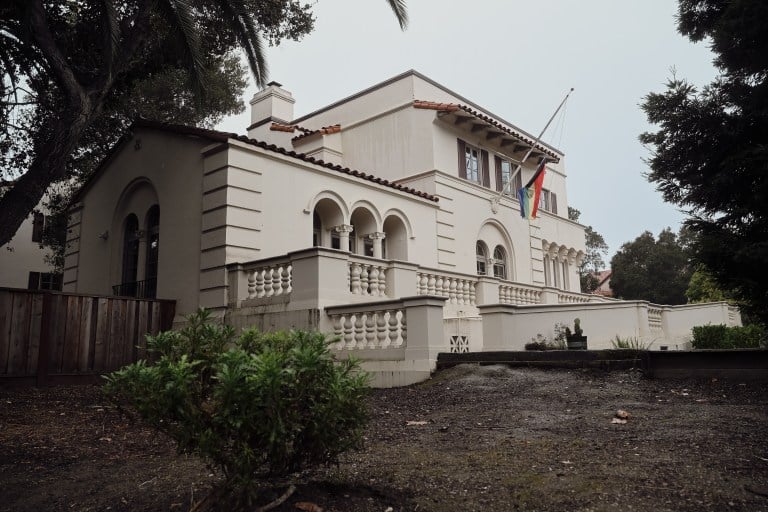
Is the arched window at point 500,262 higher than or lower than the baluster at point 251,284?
higher

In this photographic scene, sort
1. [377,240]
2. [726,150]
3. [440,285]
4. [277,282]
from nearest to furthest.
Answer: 1. [726,150]
2. [277,282]
3. [440,285]
4. [377,240]

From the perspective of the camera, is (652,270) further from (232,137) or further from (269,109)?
(232,137)

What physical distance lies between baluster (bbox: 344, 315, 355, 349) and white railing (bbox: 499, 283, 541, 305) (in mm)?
6510

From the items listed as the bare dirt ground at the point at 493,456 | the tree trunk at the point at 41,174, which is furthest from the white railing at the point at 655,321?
the tree trunk at the point at 41,174

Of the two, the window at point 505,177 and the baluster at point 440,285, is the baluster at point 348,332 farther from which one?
the window at point 505,177

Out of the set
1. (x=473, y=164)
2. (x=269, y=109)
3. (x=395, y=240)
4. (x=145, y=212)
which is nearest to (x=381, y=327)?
(x=395, y=240)

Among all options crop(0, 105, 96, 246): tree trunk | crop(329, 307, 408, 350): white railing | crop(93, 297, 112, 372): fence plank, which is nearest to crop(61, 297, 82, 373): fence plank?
crop(93, 297, 112, 372): fence plank

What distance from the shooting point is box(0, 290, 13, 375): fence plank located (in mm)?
10797

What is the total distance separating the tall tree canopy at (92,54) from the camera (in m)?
10.1

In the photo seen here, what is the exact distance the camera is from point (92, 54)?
14539mm

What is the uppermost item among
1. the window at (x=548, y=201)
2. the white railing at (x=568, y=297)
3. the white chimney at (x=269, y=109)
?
the white chimney at (x=269, y=109)

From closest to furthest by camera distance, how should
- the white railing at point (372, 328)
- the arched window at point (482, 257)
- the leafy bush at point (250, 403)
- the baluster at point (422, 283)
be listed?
the leafy bush at point (250, 403) < the white railing at point (372, 328) < the baluster at point (422, 283) < the arched window at point (482, 257)

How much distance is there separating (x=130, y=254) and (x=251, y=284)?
6230mm

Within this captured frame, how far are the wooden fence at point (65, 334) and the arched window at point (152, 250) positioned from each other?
237 cm
